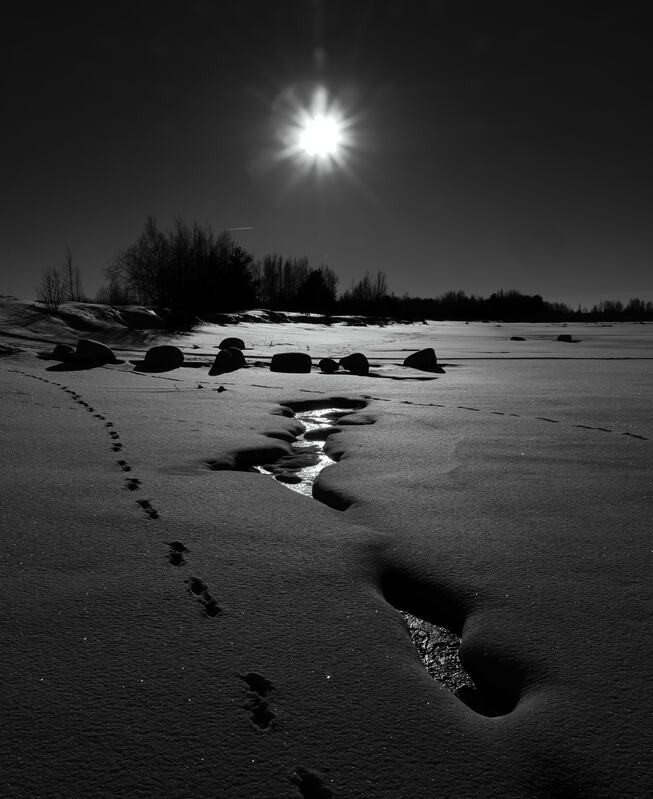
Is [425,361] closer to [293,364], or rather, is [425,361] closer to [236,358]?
[293,364]

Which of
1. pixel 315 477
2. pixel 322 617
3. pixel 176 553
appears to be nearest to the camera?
pixel 322 617

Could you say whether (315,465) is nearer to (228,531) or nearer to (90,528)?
(228,531)

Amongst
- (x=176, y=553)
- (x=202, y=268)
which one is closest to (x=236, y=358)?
(x=176, y=553)

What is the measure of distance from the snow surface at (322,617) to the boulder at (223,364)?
3014 millimetres

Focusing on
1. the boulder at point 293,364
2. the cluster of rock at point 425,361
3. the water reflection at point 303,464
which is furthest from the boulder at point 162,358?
the water reflection at point 303,464

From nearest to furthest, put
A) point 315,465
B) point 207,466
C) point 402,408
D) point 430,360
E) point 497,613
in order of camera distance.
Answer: point 497,613, point 207,466, point 315,465, point 402,408, point 430,360

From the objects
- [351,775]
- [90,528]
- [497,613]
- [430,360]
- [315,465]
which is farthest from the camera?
[430,360]

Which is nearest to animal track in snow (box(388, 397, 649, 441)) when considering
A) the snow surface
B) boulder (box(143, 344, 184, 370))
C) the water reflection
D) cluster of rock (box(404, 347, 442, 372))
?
the snow surface

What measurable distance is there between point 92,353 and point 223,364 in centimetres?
156

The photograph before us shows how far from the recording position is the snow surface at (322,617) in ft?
2.25

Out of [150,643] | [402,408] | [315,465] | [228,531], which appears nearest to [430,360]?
[402,408]

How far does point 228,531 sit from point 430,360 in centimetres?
519

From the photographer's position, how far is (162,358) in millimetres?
5793

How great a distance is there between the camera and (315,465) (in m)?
2.26
